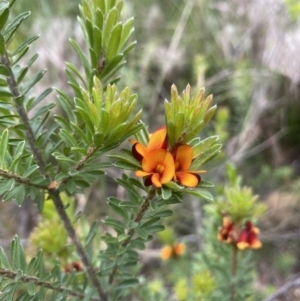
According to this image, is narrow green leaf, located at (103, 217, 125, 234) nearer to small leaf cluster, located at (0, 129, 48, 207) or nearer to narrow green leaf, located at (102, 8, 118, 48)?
small leaf cluster, located at (0, 129, 48, 207)

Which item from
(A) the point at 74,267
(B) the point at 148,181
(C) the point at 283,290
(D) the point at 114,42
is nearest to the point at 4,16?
(D) the point at 114,42

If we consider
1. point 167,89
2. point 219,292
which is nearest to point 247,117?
point 167,89

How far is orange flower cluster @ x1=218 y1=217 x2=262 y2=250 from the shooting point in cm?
69

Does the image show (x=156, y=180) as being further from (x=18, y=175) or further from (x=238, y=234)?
(x=238, y=234)

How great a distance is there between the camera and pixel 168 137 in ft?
1.51

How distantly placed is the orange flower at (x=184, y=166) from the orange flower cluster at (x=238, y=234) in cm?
28

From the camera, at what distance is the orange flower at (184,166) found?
1.48 feet

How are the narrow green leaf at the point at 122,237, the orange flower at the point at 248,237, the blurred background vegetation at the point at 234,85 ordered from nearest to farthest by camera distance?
the narrow green leaf at the point at 122,237 → the orange flower at the point at 248,237 → the blurred background vegetation at the point at 234,85

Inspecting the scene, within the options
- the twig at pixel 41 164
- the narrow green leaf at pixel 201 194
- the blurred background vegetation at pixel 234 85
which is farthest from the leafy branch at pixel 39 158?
the blurred background vegetation at pixel 234 85

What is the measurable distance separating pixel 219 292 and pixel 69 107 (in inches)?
20.1

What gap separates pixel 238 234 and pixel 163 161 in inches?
12.7

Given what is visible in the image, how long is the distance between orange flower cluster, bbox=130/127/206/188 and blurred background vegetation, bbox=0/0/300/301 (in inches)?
37.2

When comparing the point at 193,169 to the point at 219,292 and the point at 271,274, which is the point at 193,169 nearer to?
the point at 219,292

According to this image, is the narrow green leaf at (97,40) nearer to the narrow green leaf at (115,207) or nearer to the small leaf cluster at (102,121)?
the small leaf cluster at (102,121)
